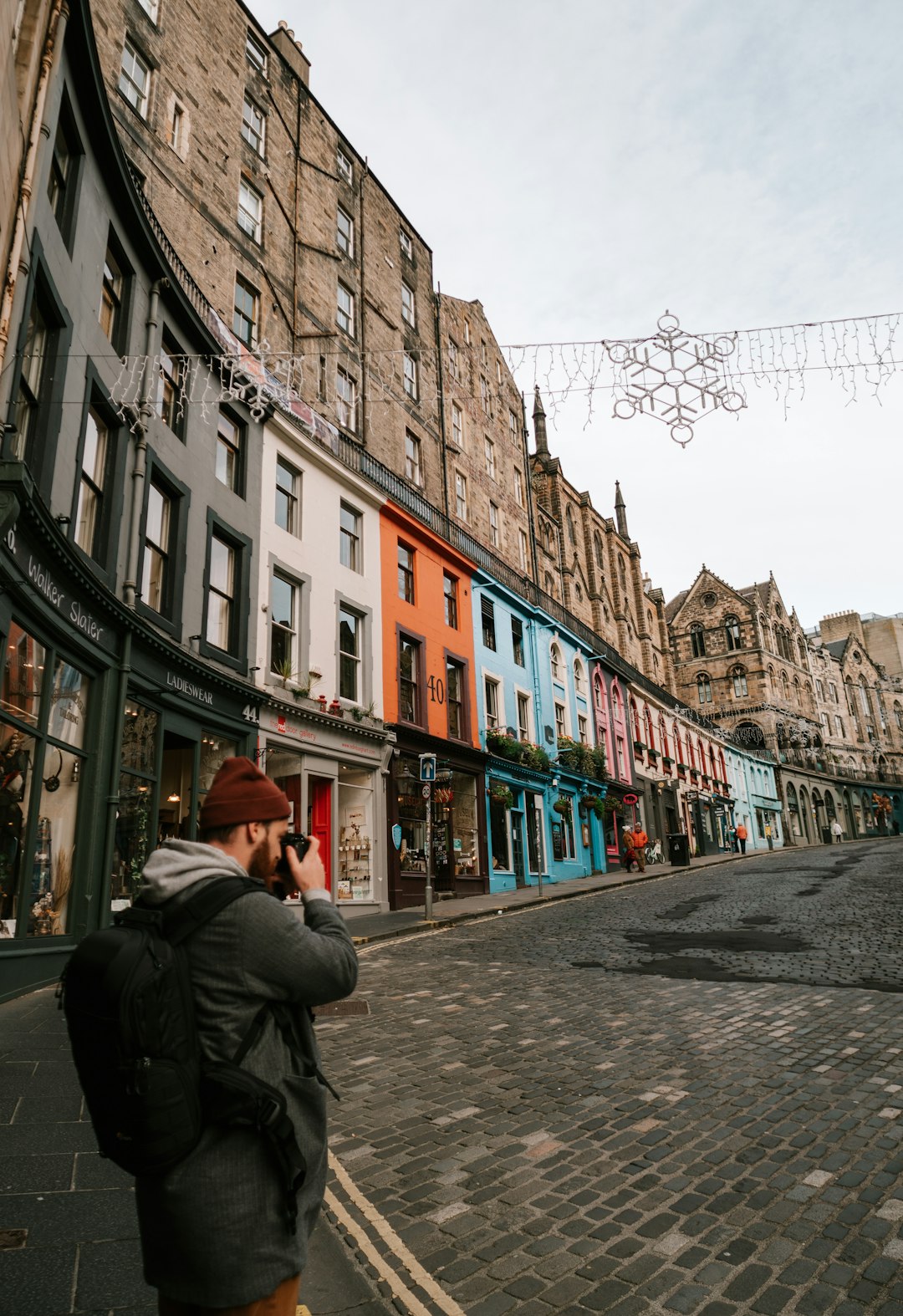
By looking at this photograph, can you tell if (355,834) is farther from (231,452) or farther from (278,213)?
(278,213)

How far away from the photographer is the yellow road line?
9.49ft

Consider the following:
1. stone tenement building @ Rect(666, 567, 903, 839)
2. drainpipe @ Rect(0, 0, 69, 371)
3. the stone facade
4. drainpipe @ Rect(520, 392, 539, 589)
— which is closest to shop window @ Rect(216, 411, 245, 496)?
drainpipe @ Rect(0, 0, 69, 371)

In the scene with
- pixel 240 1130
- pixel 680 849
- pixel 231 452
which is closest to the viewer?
pixel 240 1130

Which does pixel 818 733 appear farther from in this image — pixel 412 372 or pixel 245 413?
pixel 245 413

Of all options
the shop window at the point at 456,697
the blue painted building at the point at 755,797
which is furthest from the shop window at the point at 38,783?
the blue painted building at the point at 755,797

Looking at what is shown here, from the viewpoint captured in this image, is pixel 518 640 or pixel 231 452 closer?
pixel 231 452

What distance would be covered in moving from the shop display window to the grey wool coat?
16088mm

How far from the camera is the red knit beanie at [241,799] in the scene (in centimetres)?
205

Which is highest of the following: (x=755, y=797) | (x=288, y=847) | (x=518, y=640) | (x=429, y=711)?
(x=518, y=640)

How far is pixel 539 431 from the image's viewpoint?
139 feet

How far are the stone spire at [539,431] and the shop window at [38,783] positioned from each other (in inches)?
1350

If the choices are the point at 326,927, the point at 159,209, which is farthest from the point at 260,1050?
the point at 159,209

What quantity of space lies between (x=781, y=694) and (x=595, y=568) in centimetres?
2802

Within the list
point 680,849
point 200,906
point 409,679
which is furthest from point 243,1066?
point 680,849
